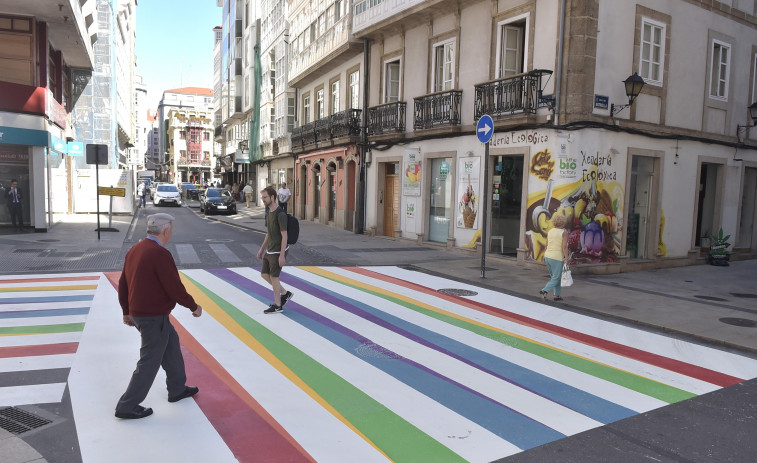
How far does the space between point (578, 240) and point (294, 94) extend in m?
22.3

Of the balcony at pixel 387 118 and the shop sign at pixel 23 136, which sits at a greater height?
the balcony at pixel 387 118

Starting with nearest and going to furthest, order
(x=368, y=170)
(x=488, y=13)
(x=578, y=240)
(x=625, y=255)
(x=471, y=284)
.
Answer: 1. (x=471, y=284)
2. (x=578, y=240)
3. (x=625, y=255)
4. (x=488, y=13)
5. (x=368, y=170)

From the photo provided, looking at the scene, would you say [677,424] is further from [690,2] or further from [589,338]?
[690,2]

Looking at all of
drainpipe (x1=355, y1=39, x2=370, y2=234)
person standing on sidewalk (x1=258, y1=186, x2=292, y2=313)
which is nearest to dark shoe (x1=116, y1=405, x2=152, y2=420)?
person standing on sidewalk (x1=258, y1=186, x2=292, y2=313)

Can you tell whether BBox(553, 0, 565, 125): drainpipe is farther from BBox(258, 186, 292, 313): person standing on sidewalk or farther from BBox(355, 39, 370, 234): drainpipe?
BBox(355, 39, 370, 234): drainpipe

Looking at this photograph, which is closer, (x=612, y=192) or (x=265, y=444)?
(x=265, y=444)

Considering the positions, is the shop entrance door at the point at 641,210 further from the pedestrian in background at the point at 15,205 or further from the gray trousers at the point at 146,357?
the pedestrian in background at the point at 15,205

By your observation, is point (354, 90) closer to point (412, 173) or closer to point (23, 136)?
point (412, 173)

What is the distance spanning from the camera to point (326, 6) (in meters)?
24.1

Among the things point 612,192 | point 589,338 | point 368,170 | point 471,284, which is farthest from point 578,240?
point 368,170

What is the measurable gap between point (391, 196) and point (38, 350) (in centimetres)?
1503

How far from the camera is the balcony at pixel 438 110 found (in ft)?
50.7

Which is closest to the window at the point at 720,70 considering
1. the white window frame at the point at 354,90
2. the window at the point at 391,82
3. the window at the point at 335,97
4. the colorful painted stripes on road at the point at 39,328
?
the window at the point at 391,82

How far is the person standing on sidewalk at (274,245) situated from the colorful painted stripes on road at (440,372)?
32 centimetres
